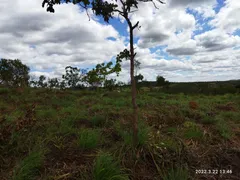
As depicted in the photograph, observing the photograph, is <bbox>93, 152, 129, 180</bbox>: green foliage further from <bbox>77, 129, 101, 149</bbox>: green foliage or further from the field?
<bbox>77, 129, 101, 149</bbox>: green foliage

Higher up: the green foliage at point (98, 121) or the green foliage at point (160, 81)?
the green foliage at point (160, 81)

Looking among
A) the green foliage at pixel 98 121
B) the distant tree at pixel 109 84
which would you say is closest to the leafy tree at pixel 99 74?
the distant tree at pixel 109 84

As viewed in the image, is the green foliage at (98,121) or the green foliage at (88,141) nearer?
the green foliage at (88,141)

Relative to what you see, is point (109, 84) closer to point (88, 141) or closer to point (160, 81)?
point (88, 141)

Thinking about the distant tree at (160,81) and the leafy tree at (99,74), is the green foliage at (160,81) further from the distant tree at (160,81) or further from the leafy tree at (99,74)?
the leafy tree at (99,74)

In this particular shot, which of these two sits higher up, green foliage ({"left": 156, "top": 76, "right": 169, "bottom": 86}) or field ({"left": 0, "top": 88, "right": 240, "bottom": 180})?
green foliage ({"left": 156, "top": 76, "right": 169, "bottom": 86})

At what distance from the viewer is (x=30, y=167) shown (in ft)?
7.21

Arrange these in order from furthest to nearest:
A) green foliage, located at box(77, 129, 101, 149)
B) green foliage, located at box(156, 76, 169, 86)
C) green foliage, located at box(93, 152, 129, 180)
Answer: green foliage, located at box(156, 76, 169, 86)
green foliage, located at box(77, 129, 101, 149)
green foliage, located at box(93, 152, 129, 180)

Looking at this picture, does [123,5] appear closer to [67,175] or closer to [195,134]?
[67,175]

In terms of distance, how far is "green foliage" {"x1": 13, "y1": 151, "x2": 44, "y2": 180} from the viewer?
6.77 feet

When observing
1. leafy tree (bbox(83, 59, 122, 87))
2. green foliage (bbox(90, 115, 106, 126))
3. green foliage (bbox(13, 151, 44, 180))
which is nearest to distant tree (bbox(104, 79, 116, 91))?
leafy tree (bbox(83, 59, 122, 87))

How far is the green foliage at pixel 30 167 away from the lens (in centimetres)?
206

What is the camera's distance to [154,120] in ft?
15.0

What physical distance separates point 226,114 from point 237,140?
2.52 meters
